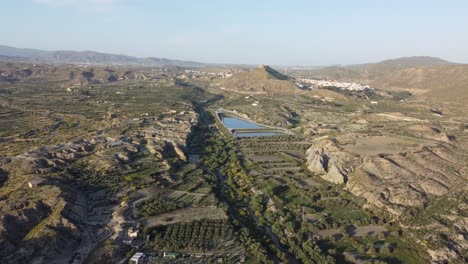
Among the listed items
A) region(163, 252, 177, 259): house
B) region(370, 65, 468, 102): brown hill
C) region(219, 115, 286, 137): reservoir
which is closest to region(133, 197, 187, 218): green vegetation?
region(163, 252, 177, 259): house

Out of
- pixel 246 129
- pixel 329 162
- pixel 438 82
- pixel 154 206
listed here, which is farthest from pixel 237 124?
pixel 438 82

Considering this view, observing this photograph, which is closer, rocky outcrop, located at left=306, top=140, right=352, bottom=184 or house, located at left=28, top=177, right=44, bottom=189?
house, located at left=28, top=177, right=44, bottom=189

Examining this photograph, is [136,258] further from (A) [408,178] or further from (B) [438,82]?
(B) [438,82]

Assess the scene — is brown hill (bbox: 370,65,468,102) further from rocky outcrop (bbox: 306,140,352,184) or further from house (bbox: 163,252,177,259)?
house (bbox: 163,252,177,259)

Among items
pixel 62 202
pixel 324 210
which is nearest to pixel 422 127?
pixel 324 210

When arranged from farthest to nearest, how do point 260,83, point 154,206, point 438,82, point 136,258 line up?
point 260,83 < point 438,82 < point 154,206 < point 136,258

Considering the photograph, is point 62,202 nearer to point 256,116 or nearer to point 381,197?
point 381,197
